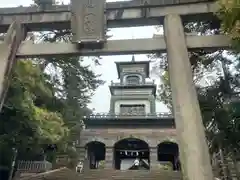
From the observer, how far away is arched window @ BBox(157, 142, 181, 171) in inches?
798

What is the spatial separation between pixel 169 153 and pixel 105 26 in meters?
17.0

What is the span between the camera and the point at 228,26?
16.6 feet

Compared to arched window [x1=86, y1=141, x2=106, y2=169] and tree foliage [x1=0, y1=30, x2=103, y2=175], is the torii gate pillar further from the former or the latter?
arched window [x1=86, y1=141, x2=106, y2=169]

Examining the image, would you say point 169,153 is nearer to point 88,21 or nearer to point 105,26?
point 105,26

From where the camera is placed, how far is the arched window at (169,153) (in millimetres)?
20266

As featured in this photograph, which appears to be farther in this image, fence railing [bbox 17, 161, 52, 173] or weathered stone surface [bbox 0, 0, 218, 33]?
fence railing [bbox 17, 161, 52, 173]

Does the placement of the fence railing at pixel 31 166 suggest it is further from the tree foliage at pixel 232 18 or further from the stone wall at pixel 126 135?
the tree foliage at pixel 232 18

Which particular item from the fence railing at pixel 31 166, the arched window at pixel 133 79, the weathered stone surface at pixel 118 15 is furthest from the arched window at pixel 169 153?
the weathered stone surface at pixel 118 15

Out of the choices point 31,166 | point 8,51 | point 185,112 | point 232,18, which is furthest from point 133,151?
point 232,18

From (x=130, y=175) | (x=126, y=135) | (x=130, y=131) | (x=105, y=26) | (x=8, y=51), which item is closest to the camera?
(x=8, y=51)

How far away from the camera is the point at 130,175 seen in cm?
1123

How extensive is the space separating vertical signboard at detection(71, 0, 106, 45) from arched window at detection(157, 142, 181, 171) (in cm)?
1497

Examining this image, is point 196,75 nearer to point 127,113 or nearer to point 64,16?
point 64,16

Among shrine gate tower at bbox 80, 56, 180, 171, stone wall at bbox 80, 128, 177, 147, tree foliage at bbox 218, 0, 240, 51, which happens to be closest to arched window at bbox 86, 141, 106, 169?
shrine gate tower at bbox 80, 56, 180, 171
